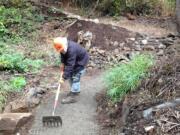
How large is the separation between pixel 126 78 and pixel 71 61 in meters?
1.08

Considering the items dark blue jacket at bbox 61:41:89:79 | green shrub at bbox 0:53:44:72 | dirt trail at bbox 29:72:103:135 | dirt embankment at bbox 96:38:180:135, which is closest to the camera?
dirt embankment at bbox 96:38:180:135

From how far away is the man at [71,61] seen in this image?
8.44m

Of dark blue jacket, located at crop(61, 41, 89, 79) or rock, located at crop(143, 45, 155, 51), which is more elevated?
dark blue jacket, located at crop(61, 41, 89, 79)

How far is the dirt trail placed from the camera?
7.87 m

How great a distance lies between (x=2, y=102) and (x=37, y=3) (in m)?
7.92

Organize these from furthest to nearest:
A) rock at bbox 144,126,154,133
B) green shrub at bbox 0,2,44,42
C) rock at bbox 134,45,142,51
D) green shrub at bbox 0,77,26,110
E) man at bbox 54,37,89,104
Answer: green shrub at bbox 0,2,44,42
rock at bbox 134,45,142,51
green shrub at bbox 0,77,26,110
man at bbox 54,37,89,104
rock at bbox 144,126,154,133

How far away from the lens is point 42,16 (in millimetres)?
15484

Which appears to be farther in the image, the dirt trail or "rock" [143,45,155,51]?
"rock" [143,45,155,51]

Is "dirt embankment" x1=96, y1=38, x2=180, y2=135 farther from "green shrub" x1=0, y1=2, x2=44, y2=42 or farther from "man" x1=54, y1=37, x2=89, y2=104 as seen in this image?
"green shrub" x1=0, y1=2, x2=44, y2=42

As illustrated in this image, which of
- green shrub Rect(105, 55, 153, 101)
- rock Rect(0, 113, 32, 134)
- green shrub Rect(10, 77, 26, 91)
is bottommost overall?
green shrub Rect(10, 77, 26, 91)

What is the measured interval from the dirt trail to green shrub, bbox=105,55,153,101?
1.71 ft

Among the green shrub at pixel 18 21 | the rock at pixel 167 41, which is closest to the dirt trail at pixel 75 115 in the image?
the rock at pixel 167 41

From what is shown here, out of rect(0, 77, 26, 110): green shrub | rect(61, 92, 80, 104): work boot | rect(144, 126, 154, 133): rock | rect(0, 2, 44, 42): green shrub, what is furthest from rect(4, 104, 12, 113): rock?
rect(0, 2, 44, 42): green shrub

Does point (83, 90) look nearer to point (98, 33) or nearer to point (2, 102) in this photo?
point (2, 102)
